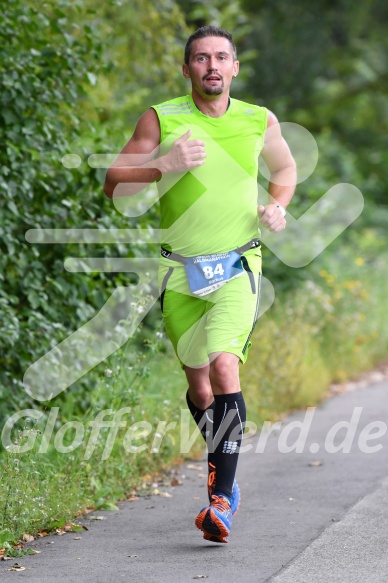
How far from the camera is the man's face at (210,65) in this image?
16.6ft

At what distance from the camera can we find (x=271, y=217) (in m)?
5.03

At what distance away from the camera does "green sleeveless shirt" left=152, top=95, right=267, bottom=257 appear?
5.06 m

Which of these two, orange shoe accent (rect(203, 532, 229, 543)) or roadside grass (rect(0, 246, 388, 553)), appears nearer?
orange shoe accent (rect(203, 532, 229, 543))

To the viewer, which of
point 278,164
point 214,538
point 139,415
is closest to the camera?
point 214,538

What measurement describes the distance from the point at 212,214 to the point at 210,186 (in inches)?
5.1

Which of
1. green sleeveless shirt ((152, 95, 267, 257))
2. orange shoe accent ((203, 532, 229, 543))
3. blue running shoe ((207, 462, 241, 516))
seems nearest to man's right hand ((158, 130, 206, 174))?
green sleeveless shirt ((152, 95, 267, 257))

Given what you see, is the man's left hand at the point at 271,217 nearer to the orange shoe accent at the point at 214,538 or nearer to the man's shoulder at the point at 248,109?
the man's shoulder at the point at 248,109

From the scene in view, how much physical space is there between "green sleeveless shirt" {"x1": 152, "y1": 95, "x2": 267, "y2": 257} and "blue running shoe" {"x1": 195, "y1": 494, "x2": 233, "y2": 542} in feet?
3.70

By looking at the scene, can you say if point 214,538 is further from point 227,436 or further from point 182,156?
point 182,156

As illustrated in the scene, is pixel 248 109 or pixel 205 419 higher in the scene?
pixel 248 109
